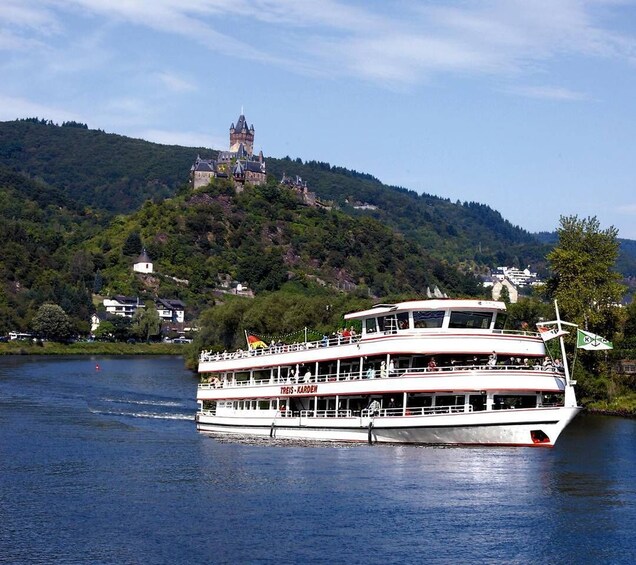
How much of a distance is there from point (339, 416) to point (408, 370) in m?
5.74

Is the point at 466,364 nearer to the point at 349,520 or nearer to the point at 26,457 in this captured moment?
the point at 349,520

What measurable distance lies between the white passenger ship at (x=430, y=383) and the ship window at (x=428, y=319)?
5cm

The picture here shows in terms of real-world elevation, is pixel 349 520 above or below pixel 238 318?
below

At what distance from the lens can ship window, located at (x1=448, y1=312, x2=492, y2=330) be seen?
55.3 meters

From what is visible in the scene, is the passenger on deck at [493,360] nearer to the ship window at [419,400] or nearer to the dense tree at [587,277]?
the ship window at [419,400]

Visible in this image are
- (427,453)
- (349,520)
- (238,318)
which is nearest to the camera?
(349,520)

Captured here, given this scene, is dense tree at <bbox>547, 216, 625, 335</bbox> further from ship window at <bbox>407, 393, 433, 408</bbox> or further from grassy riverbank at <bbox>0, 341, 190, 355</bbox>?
grassy riverbank at <bbox>0, 341, 190, 355</bbox>

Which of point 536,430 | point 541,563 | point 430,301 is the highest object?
point 430,301

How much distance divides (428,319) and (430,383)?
364cm

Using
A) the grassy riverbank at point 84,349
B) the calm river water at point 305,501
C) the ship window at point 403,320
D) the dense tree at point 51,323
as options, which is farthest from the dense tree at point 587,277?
the dense tree at point 51,323

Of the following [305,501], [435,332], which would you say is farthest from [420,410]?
[305,501]

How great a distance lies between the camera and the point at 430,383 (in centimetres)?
5366

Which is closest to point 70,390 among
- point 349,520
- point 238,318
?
point 238,318

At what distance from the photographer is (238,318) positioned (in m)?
122
